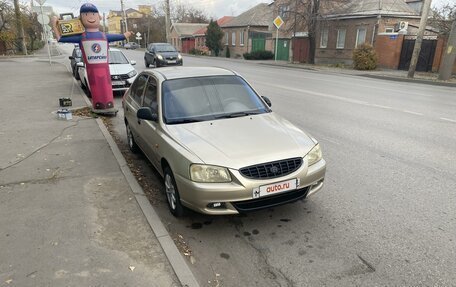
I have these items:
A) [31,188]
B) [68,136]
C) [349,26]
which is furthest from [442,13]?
[31,188]

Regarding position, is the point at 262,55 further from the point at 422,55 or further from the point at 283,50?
the point at 422,55

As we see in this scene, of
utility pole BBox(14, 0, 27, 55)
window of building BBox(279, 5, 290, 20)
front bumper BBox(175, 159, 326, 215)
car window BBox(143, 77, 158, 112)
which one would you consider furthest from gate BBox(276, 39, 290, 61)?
front bumper BBox(175, 159, 326, 215)

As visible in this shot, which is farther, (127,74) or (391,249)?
(127,74)

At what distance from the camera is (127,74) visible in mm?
12562

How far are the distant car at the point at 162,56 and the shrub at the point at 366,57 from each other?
12769 millimetres

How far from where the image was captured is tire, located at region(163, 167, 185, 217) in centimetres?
397

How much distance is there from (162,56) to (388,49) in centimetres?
1667

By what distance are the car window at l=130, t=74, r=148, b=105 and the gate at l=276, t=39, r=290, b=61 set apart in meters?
35.0

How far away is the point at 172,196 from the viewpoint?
163 inches

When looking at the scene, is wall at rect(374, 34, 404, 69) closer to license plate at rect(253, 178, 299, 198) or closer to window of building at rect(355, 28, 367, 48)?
window of building at rect(355, 28, 367, 48)

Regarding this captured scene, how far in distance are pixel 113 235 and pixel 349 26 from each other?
31.6 meters

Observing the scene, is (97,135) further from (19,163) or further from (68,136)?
(19,163)

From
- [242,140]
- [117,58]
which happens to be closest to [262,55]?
[117,58]

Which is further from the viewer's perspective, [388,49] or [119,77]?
[388,49]
